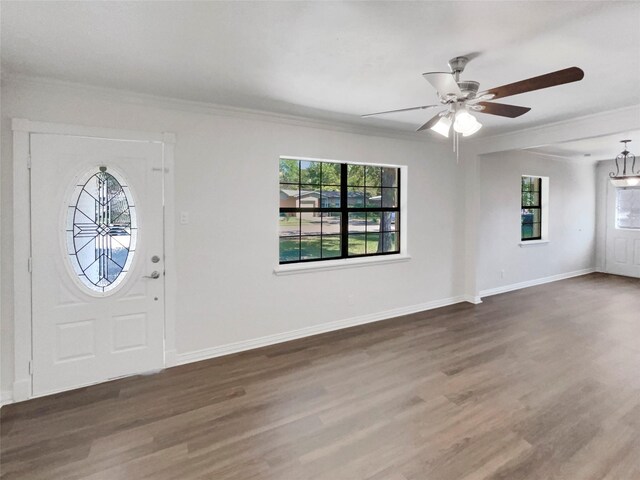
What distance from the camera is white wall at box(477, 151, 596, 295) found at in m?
5.62

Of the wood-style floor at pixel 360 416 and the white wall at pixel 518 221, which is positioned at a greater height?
the white wall at pixel 518 221

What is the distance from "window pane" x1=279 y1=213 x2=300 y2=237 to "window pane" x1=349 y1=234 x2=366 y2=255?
795 mm

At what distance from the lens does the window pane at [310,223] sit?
411 centimetres

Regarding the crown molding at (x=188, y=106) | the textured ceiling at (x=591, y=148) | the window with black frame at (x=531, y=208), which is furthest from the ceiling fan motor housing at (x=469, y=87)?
the window with black frame at (x=531, y=208)

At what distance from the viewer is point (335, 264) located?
4.11 meters

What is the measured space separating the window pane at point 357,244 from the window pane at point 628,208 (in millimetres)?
6435

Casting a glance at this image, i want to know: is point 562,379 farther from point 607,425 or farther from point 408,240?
point 408,240

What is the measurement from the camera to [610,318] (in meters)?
4.48

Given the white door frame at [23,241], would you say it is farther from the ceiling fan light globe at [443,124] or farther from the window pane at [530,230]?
the window pane at [530,230]

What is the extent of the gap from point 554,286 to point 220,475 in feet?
21.8

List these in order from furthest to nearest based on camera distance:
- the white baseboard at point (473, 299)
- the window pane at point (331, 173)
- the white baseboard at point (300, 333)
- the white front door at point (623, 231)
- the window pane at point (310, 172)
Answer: the white front door at point (623, 231) < the white baseboard at point (473, 299) < the window pane at point (331, 173) < the window pane at point (310, 172) < the white baseboard at point (300, 333)

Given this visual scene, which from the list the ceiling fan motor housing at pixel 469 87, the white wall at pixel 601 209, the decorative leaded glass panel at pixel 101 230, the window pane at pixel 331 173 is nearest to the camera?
the ceiling fan motor housing at pixel 469 87

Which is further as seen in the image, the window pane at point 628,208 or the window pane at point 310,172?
the window pane at point 628,208

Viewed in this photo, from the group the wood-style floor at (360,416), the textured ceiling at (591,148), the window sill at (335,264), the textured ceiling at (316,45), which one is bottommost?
the wood-style floor at (360,416)
